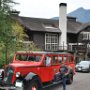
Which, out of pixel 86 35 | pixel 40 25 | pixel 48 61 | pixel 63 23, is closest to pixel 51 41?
pixel 40 25

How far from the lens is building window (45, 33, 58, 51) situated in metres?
59.2

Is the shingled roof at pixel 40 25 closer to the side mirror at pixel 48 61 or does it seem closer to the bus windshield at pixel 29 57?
the bus windshield at pixel 29 57

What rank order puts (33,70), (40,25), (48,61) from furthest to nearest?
(40,25), (48,61), (33,70)

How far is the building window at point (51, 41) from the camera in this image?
194 feet

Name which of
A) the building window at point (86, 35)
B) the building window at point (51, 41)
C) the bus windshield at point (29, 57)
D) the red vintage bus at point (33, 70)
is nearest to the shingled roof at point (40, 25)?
the building window at point (51, 41)

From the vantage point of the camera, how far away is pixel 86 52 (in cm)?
5772

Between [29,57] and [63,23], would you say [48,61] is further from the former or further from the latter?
[63,23]

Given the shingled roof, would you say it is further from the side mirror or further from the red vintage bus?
the side mirror

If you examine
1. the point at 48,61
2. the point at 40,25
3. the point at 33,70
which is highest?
the point at 40,25

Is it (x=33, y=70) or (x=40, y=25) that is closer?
(x=33, y=70)

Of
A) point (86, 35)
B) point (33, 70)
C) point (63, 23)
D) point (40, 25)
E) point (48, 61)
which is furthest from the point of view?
point (86, 35)

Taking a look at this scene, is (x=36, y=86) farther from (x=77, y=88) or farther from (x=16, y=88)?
(x=77, y=88)

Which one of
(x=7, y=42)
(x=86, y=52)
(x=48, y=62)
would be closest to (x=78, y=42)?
(x=86, y=52)

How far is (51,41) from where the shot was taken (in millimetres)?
59688
